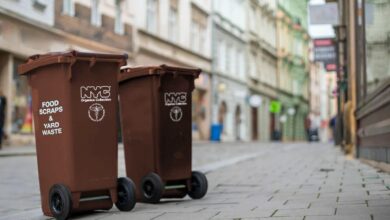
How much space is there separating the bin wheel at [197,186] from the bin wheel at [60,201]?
185 cm

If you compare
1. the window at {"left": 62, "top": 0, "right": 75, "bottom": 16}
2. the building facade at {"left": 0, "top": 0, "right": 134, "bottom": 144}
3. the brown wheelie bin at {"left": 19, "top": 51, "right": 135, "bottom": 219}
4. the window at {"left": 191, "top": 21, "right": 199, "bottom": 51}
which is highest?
the window at {"left": 191, "top": 21, "right": 199, "bottom": 51}

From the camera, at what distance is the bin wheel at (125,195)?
6.49 meters

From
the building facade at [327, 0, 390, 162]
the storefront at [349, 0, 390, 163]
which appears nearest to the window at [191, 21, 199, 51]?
the building facade at [327, 0, 390, 162]

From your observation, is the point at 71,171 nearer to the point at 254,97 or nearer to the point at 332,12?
the point at 332,12

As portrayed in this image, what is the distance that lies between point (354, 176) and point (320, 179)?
54cm

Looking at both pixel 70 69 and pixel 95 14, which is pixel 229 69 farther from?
pixel 70 69

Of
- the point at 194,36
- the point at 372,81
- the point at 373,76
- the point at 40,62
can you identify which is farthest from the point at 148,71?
the point at 194,36

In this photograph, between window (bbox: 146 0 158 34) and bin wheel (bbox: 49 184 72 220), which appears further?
window (bbox: 146 0 158 34)

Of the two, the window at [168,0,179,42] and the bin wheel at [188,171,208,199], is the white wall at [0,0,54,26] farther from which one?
the bin wheel at [188,171,208,199]

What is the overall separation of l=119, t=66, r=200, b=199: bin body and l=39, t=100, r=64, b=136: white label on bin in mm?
1265

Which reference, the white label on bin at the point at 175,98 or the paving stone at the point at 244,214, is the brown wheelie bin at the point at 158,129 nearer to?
the white label on bin at the point at 175,98

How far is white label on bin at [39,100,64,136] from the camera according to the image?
617cm

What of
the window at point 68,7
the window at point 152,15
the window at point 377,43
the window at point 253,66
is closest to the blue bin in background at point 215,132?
the window at point 152,15

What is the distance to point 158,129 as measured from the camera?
23.8 ft
